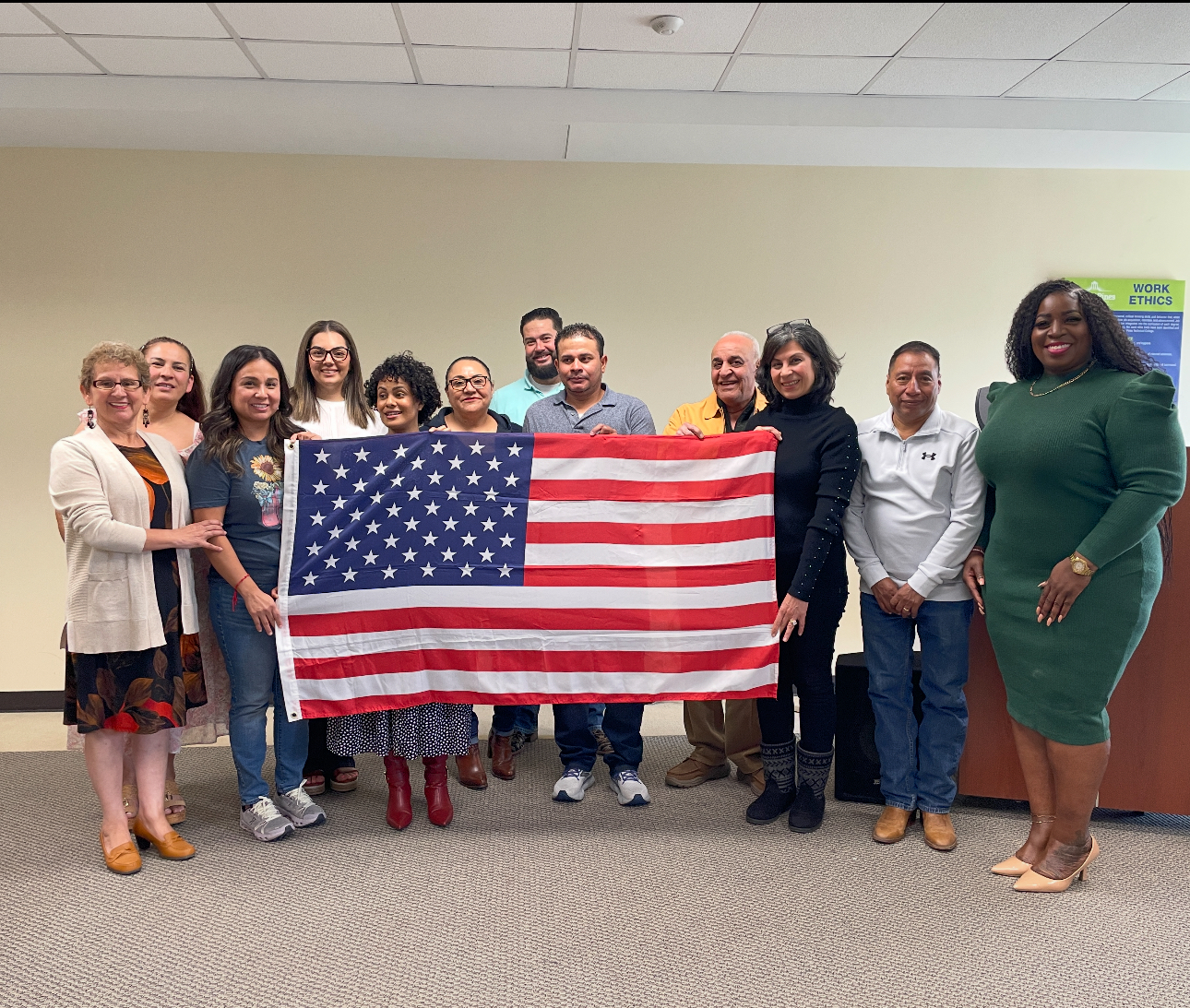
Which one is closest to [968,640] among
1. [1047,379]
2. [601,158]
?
[1047,379]

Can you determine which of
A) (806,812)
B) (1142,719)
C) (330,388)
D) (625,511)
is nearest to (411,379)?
(330,388)

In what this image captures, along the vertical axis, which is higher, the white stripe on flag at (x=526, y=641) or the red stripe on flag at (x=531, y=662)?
the white stripe on flag at (x=526, y=641)

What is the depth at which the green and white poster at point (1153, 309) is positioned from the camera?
15.7 ft

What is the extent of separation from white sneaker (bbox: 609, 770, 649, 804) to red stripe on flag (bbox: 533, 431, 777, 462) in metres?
1.19

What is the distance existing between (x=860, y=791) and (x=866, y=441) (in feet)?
4.25

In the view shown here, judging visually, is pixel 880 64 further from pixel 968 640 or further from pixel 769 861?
pixel 769 861

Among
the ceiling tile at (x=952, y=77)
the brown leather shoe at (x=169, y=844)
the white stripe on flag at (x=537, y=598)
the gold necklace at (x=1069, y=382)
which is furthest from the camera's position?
the ceiling tile at (x=952, y=77)

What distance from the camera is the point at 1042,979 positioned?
1.98 meters

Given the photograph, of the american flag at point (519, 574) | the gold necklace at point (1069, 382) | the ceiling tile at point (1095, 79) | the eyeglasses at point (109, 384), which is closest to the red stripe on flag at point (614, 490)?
the american flag at point (519, 574)

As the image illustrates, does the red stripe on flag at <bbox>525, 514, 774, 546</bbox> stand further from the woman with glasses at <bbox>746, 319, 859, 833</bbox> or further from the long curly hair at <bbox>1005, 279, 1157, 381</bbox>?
the long curly hair at <bbox>1005, 279, 1157, 381</bbox>

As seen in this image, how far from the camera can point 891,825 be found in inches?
107

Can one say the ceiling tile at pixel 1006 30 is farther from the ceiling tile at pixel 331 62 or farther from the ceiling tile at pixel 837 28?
the ceiling tile at pixel 331 62

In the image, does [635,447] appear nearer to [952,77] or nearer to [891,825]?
[891,825]

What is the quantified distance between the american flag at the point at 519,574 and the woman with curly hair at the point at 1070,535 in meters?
0.72
